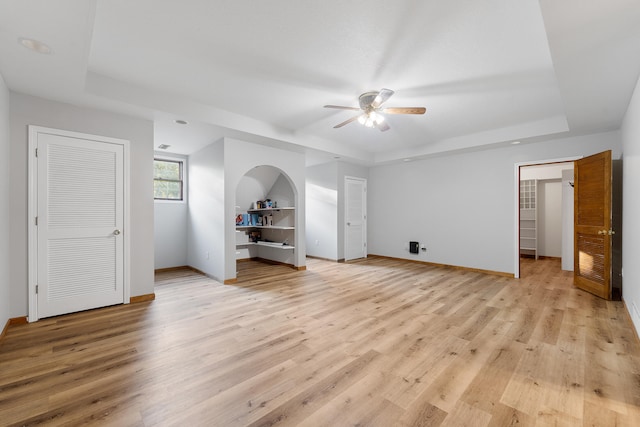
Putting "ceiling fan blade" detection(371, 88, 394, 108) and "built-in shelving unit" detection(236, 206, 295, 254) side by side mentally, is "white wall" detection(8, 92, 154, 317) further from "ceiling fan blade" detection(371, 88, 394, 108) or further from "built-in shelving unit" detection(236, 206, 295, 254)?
"ceiling fan blade" detection(371, 88, 394, 108)

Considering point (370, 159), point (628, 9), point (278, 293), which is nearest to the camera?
point (628, 9)

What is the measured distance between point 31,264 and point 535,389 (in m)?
4.79

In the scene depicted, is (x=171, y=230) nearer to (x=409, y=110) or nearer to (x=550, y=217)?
(x=409, y=110)

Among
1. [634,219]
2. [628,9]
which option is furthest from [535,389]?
[628,9]

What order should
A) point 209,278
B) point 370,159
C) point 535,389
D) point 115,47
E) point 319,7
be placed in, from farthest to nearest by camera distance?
point 370,159 < point 209,278 < point 115,47 < point 319,7 < point 535,389

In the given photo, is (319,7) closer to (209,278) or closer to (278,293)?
(278,293)

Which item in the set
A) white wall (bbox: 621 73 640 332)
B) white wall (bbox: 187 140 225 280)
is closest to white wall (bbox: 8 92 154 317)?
white wall (bbox: 187 140 225 280)

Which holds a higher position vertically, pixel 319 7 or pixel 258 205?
pixel 319 7

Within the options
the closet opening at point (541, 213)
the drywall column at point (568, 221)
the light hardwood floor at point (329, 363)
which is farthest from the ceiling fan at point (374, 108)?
the closet opening at point (541, 213)

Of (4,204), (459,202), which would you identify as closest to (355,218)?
(459,202)

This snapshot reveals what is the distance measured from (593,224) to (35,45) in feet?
21.7

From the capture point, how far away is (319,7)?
2.03 m

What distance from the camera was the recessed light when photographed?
206cm

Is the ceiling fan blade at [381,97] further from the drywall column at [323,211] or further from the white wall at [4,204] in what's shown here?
the white wall at [4,204]
